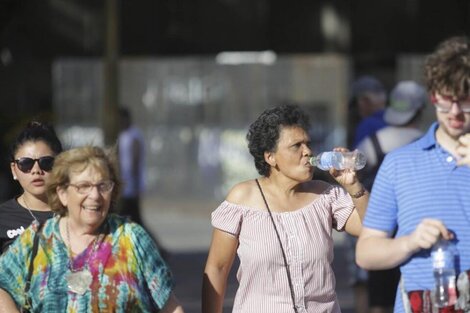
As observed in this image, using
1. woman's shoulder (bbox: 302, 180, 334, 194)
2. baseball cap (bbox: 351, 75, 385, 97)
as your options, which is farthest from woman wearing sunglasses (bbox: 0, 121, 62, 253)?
baseball cap (bbox: 351, 75, 385, 97)

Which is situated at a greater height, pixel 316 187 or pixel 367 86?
pixel 367 86

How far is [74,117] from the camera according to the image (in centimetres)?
2256

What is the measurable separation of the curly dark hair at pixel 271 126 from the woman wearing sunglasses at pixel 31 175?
3.11 ft

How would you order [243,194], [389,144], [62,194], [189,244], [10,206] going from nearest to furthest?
1. [62,194]
2. [243,194]
3. [10,206]
4. [389,144]
5. [189,244]

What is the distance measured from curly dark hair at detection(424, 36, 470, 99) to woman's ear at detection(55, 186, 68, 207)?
4.90 feet

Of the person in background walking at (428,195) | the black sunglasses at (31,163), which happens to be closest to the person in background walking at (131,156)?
the black sunglasses at (31,163)

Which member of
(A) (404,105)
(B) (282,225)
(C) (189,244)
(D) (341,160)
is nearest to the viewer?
(D) (341,160)

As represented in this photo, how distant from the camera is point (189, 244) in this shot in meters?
18.0

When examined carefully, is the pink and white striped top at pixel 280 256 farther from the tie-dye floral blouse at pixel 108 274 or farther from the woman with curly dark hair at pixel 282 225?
the tie-dye floral blouse at pixel 108 274

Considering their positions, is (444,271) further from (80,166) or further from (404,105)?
(404,105)

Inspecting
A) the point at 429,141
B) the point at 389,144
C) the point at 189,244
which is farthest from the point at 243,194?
the point at 189,244

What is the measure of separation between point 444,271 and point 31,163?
2367 mm

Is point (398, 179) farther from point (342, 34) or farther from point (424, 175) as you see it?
point (342, 34)

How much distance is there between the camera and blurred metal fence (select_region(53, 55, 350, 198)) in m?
22.3
